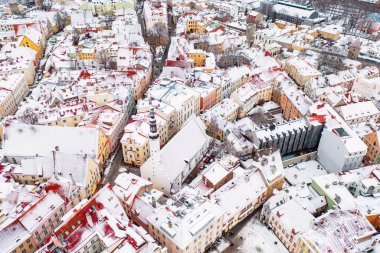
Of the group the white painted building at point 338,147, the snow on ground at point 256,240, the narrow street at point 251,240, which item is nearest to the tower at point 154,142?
the narrow street at point 251,240

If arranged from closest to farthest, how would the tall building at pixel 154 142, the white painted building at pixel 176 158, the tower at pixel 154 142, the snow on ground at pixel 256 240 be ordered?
the tall building at pixel 154 142, the tower at pixel 154 142, the snow on ground at pixel 256 240, the white painted building at pixel 176 158

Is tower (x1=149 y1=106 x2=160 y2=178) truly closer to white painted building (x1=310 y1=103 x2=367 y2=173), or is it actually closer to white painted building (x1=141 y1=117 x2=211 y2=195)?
white painted building (x1=141 y1=117 x2=211 y2=195)

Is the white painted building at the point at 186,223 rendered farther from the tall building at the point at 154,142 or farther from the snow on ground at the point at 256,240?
the tall building at the point at 154,142

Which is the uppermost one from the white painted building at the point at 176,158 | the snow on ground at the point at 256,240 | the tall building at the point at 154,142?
the tall building at the point at 154,142

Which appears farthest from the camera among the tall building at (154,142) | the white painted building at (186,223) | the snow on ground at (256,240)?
the snow on ground at (256,240)

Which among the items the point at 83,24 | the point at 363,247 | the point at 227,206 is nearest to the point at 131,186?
the point at 227,206

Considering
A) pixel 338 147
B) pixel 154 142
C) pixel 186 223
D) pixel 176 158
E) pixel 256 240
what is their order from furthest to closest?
pixel 338 147 → pixel 176 158 → pixel 154 142 → pixel 256 240 → pixel 186 223

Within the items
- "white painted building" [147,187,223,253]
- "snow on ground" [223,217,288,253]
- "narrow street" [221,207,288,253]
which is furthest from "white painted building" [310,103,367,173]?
"white painted building" [147,187,223,253]

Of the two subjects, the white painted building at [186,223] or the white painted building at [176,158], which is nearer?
the white painted building at [186,223]

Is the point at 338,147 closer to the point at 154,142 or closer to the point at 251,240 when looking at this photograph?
the point at 251,240

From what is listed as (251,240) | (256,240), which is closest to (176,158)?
(251,240)
